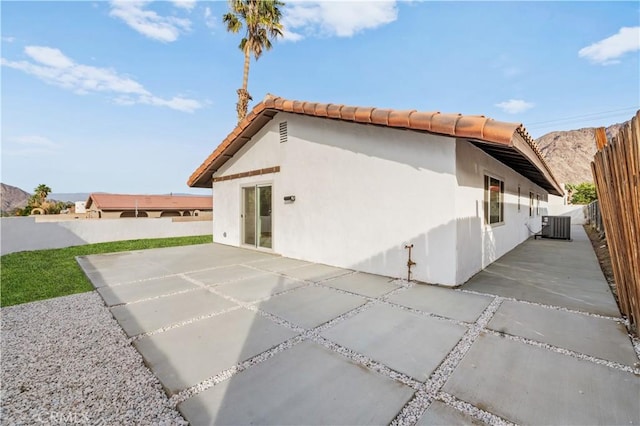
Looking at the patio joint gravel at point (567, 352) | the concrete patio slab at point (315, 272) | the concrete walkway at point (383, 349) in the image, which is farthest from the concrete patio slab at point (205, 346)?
the patio joint gravel at point (567, 352)

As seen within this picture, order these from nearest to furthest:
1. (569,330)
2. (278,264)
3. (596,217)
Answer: (569,330)
(278,264)
(596,217)

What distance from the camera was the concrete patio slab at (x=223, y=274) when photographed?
18.4ft

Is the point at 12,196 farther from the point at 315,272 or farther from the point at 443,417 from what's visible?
the point at 443,417

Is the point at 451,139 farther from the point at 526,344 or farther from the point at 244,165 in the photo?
the point at 244,165

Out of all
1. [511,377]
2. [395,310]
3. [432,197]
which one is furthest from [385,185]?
[511,377]

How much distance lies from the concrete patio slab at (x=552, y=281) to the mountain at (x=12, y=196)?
145096mm

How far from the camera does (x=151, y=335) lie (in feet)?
10.5

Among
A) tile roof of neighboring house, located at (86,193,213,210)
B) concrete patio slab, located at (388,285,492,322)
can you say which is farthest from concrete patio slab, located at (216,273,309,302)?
tile roof of neighboring house, located at (86,193,213,210)

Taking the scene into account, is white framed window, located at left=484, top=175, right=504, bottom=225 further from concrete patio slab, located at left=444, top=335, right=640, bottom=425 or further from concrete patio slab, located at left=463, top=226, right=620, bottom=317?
concrete patio slab, located at left=444, top=335, right=640, bottom=425

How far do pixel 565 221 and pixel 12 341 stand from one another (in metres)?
16.4

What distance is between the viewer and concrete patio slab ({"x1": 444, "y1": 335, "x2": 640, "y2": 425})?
1893 mm

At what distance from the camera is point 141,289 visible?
5047 millimetres

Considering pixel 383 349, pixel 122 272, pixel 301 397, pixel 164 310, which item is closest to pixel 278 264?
pixel 164 310

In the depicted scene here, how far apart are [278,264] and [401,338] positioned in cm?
459
